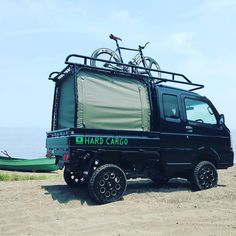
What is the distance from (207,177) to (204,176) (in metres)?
0.12

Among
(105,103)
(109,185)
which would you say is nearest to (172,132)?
(105,103)

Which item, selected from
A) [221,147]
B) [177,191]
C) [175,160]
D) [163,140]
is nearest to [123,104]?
[163,140]

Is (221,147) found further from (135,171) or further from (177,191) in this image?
(135,171)

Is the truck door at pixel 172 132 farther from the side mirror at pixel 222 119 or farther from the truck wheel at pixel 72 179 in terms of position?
the truck wheel at pixel 72 179

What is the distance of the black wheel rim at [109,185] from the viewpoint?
801 centimetres

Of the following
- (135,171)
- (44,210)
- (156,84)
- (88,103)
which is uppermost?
(156,84)

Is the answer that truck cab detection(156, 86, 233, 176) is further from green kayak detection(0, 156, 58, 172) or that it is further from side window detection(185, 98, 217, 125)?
green kayak detection(0, 156, 58, 172)

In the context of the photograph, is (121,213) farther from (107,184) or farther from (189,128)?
(189,128)

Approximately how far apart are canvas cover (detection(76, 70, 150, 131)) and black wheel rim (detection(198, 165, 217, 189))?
2.03 metres

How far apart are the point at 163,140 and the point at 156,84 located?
1.52 m

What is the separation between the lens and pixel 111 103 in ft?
29.2

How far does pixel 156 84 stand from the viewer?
9.72m

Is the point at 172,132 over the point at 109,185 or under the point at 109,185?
over

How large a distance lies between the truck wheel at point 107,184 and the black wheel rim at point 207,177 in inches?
100.0
